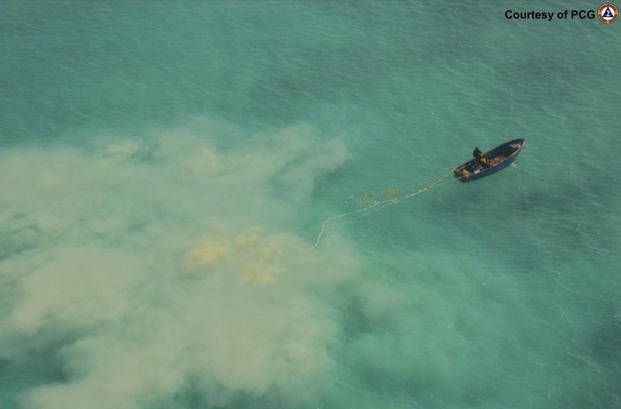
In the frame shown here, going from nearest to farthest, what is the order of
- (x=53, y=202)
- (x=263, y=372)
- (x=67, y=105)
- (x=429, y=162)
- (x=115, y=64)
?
(x=263, y=372)
(x=53, y=202)
(x=429, y=162)
(x=67, y=105)
(x=115, y=64)

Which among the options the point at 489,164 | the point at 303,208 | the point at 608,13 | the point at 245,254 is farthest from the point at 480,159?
the point at 608,13

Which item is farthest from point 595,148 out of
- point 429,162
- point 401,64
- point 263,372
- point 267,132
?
point 263,372

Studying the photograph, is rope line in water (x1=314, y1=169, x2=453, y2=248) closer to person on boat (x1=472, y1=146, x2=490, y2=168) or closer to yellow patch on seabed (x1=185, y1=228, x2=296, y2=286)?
person on boat (x1=472, y1=146, x2=490, y2=168)

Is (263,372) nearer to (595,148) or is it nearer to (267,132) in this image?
(267,132)

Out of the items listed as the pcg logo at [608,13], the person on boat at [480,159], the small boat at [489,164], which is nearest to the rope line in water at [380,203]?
the small boat at [489,164]

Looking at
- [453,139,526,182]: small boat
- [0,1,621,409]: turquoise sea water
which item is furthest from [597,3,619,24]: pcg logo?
[453,139,526,182]: small boat

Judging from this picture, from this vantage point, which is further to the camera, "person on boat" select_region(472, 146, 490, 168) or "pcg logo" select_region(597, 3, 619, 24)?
"pcg logo" select_region(597, 3, 619, 24)

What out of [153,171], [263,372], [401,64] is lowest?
[263,372]

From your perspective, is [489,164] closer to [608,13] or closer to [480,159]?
[480,159]
